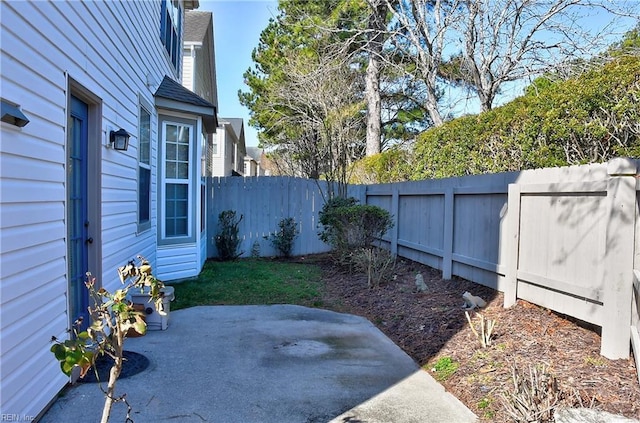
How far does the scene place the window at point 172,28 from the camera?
8039 millimetres

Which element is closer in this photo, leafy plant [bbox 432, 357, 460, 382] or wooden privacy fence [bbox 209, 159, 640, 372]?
wooden privacy fence [bbox 209, 159, 640, 372]

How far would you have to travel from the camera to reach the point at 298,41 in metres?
16.3

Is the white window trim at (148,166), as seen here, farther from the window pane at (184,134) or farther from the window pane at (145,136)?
the window pane at (184,134)

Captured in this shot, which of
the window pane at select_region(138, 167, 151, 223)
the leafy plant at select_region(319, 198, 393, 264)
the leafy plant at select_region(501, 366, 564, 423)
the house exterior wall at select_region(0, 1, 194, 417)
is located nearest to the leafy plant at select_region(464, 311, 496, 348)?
the leafy plant at select_region(501, 366, 564, 423)

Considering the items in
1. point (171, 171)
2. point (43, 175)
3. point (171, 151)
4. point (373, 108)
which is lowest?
point (43, 175)

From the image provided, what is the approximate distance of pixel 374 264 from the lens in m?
7.29

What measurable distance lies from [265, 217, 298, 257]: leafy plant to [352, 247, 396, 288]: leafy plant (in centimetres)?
308

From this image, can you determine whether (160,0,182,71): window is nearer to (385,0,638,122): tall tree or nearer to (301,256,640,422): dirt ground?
(385,0,638,122): tall tree

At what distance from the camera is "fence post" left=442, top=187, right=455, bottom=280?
6453 mm

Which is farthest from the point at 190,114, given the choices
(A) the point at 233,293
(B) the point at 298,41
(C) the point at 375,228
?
(B) the point at 298,41

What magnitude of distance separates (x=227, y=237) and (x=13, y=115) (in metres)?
7.72

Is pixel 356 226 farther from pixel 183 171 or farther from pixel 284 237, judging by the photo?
pixel 183 171

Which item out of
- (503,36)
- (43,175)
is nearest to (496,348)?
(43,175)

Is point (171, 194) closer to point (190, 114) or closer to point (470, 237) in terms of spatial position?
point (190, 114)
